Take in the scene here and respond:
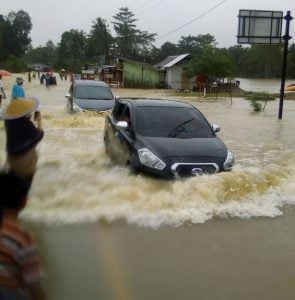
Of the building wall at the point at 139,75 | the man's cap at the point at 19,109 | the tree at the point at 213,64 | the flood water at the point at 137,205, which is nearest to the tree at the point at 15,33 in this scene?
the building wall at the point at 139,75

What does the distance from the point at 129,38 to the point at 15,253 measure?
303 feet

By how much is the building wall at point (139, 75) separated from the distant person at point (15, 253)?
46.9m

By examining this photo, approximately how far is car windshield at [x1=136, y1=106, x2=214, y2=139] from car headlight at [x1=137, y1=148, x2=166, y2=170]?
722 millimetres

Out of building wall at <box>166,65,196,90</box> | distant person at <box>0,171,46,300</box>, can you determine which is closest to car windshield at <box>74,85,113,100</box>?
distant person at <box>0,171,46,300</box>

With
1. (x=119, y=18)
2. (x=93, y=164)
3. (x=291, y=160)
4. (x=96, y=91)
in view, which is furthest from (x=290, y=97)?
(x=119, y=18)

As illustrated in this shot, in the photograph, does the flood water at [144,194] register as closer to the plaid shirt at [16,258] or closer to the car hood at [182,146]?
the car hood at [182,146]

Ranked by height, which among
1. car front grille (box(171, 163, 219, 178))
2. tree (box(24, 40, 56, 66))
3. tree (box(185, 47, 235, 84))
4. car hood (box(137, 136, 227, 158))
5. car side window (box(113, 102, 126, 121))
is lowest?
car front grille (box(171, 163, 219, 178))

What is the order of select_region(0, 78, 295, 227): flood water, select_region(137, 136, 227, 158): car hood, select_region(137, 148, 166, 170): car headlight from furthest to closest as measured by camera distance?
select_region(137, 136, 227, 158): car hood
select_region(137, 148, 166, 170): car headlight
select_region(0, 78, 295, 227): flood water

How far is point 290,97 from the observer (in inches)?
1569

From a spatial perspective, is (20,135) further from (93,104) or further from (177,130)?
(93,104)

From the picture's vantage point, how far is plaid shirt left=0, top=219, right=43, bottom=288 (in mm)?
2086

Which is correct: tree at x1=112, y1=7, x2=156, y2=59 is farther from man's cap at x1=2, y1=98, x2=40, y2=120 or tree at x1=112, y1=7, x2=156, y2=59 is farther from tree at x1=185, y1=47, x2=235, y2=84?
man's cap at x1=2, y1=98, x2=40, y2=120

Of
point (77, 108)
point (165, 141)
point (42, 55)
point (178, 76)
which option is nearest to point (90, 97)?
point (77, 108)

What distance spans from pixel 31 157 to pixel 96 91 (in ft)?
50.7
